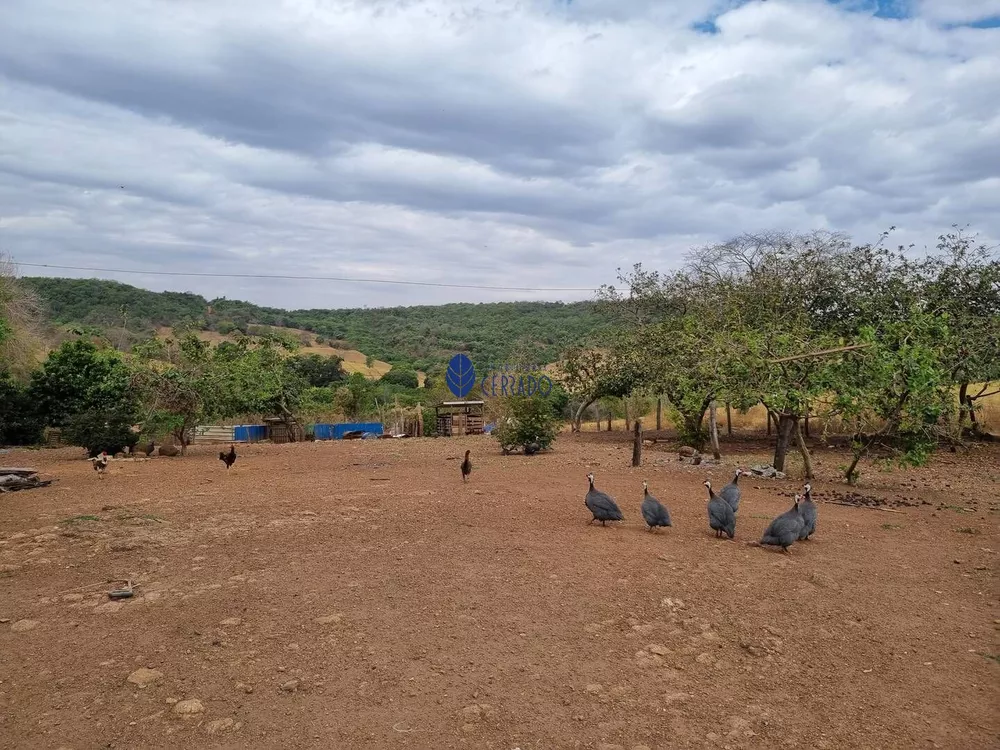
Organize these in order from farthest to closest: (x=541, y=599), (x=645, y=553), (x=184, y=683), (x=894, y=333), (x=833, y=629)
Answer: (x=894, y=333) → (x=645, y=553) → (x=541, y=599) → (x=833, y=629) → (x=184, y=683)

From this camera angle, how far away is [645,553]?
768cm

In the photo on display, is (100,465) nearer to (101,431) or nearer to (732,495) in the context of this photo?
(101,431)

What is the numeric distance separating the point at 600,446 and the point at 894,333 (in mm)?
11473

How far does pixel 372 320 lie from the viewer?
78875 millimetres

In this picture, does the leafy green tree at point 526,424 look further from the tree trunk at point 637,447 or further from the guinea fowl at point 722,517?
the guinea fowl at point 722,517

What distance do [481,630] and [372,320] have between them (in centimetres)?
7514

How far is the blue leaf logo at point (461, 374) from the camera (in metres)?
26.8

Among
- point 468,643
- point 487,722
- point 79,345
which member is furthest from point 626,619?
point 79,345

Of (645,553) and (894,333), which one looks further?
(894,333)

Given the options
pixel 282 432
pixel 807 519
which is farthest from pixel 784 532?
pixel 282 432

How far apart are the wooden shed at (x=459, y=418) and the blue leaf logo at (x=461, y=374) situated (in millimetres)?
541

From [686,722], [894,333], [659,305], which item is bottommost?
[686,722]

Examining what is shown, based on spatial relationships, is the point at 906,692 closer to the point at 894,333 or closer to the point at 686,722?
the point at 686,722

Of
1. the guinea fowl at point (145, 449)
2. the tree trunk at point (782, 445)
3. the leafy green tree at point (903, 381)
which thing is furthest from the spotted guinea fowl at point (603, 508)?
the guinea fowl at point (145, 449)
